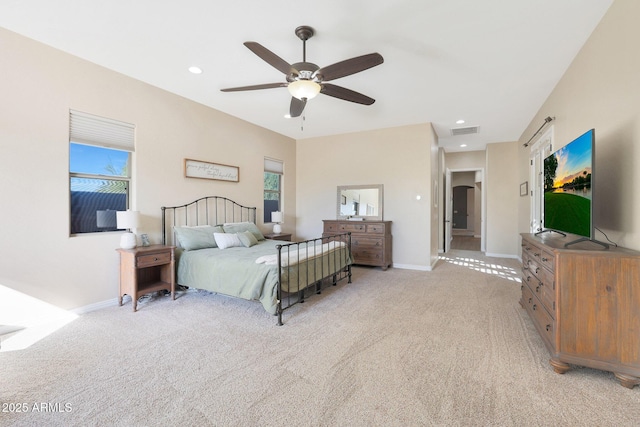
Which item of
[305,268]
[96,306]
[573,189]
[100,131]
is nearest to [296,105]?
[305,268]

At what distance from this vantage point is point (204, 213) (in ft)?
14.9

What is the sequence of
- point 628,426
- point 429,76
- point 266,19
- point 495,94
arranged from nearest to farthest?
point 628,426, point 266,19, point 429,76, point 495,94

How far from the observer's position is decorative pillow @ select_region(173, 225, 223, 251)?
3814 mm

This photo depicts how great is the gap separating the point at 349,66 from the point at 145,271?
3.64 metres

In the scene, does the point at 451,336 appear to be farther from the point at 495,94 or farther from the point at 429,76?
the point at 495,94

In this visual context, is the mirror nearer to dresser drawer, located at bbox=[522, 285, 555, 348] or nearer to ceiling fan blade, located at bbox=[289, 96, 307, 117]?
ceiling fan blade, located at bbox=[289, 96, 307, 117]

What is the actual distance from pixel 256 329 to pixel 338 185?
4.08m

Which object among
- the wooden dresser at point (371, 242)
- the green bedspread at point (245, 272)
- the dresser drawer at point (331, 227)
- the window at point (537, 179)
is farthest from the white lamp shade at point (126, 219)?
the window at point (537, 179)

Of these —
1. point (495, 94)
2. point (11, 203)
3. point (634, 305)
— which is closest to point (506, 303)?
point (634, 305)

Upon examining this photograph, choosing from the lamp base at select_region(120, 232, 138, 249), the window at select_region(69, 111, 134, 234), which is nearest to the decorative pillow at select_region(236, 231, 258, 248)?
the lamp base at select_region(120, 232, 138, 249)

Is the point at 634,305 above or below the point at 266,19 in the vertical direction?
below

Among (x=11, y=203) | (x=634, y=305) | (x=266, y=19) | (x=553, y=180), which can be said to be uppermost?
(x=266, y=19)

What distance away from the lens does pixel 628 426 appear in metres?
1.50

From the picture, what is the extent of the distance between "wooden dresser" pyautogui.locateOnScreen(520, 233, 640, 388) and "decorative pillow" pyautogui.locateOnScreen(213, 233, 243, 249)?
3.68m
